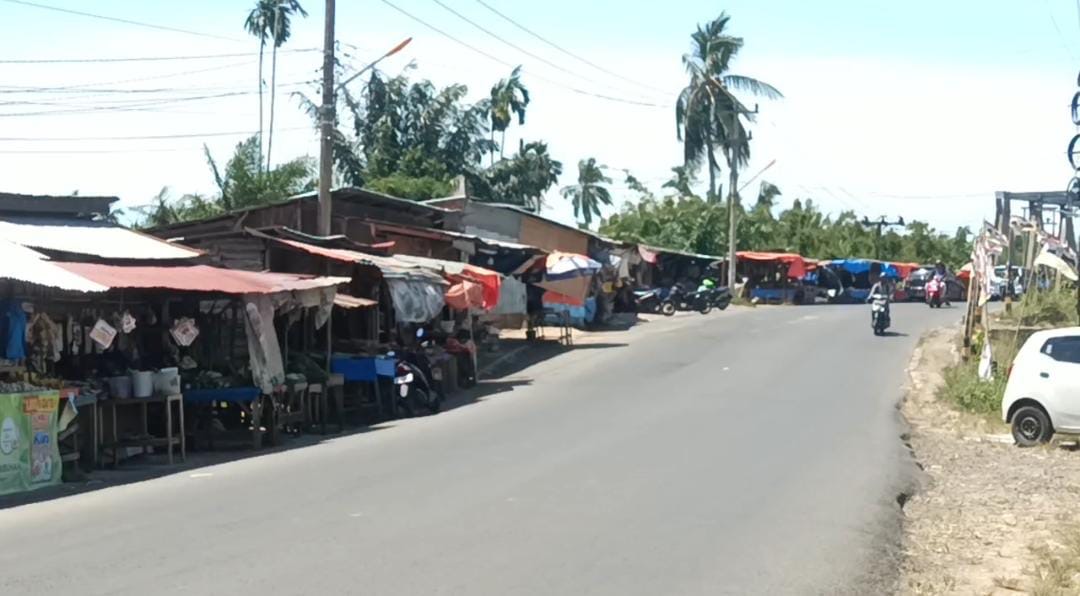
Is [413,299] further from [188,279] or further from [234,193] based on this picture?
[234,193]

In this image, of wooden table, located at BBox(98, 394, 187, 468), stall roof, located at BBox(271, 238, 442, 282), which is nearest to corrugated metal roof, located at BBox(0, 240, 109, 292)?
wooden table, located at BBox(98, 394, 187, 468)

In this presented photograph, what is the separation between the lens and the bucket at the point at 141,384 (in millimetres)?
15805

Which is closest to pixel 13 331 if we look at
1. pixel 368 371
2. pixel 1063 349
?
pixel 368 371

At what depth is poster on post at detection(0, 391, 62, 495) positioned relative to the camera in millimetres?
12938

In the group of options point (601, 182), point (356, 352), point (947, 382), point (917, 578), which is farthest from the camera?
point (601, 182)

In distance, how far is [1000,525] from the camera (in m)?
12.7

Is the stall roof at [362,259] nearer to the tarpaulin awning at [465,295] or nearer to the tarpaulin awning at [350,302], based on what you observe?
the tarpaulin awning at [350,302]

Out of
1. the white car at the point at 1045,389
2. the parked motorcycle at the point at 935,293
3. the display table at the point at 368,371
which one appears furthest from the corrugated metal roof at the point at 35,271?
the parked motorcycle at the point at 935,293

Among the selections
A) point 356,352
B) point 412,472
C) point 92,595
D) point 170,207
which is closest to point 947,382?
point 356,352

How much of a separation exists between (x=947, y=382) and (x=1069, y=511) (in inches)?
497

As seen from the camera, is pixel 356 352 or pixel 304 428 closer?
pixel 304 428

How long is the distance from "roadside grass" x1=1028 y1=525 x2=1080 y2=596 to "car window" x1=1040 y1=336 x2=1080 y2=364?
702cm

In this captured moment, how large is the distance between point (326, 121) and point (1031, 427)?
526 inches

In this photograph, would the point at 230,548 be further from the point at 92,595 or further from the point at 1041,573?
the point at 1041,573
